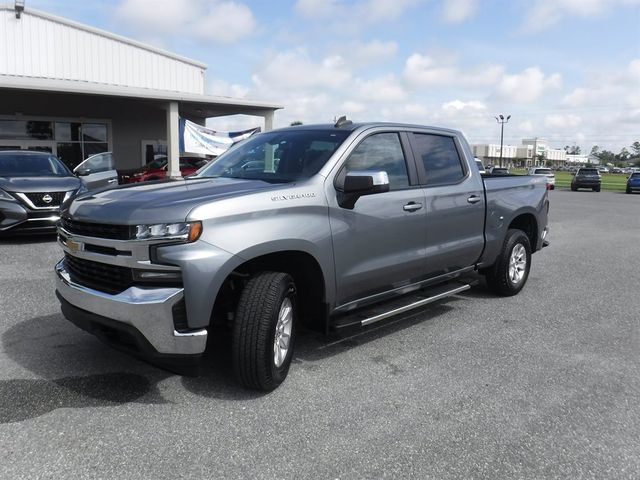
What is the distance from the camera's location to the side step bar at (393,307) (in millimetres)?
4090

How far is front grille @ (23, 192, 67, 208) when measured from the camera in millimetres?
9023

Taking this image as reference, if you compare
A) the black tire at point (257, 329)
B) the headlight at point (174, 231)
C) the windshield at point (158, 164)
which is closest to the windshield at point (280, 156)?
the black tire at point (257, 329)

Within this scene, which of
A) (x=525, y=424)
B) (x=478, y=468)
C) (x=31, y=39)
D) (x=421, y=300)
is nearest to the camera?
(x=478, y=468)

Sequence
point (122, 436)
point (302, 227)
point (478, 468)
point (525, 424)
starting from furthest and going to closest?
1. point (302, 227)
2. point (525, 424)
3. point (122, 436)
4. point (478, 468)

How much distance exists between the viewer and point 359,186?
12.6 feet

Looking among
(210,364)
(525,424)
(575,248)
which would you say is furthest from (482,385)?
(575,248)

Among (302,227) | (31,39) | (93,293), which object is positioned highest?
(31,39)

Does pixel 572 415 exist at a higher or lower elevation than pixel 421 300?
lower

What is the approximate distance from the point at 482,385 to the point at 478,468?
3.60ft

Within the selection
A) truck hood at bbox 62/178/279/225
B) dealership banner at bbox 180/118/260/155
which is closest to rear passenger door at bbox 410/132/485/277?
truck hood at bbox 62/178/279/225

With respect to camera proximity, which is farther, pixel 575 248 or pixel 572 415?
pixel 575 248

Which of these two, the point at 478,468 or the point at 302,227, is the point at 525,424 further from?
the point at 302,227

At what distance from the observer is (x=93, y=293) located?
339cm

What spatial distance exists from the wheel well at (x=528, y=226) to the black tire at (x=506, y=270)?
280 millimetres
